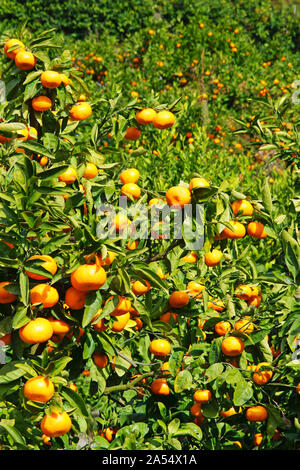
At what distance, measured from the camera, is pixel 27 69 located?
180 cm

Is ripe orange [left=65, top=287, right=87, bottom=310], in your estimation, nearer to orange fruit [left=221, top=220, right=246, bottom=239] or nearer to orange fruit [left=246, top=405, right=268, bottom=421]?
orange fruit [left=221, top=220, right=246, bottom=239]

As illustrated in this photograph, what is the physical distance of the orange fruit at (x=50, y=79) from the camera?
1.72 metres

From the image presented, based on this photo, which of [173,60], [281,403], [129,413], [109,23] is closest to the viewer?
[281,403]

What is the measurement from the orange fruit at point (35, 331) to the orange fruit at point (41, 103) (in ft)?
2.71

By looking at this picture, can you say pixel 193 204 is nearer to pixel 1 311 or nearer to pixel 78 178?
pixel 78 178

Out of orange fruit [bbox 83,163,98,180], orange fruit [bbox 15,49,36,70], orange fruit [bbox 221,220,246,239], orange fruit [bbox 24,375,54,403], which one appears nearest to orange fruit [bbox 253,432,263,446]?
orange fruit [bbox 221,220,246,239]

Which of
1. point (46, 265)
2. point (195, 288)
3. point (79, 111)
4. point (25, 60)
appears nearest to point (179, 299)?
point (195, 288)

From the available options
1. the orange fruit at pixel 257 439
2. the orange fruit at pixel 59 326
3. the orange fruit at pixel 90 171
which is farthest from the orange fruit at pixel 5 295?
the orange fruit at pixel 257 439

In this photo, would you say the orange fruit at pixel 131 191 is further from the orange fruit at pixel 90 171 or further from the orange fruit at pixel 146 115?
the orange fruit at pixel 146 115

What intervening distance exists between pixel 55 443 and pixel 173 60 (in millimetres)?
6272

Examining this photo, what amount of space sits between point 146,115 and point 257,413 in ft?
4.01

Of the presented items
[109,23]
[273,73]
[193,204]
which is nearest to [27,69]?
[193,204]

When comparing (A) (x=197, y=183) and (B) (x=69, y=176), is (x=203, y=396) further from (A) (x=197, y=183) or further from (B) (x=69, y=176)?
(B) (x=69, y=176)

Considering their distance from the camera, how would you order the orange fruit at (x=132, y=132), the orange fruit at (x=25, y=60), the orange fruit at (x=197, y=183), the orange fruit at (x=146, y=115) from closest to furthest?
the orange fruit at (x=197, y=183), the orange fruit at (x=25, y=60), the orange fruit at (x=146, y=115), the orange fruit at (x=132, y=132)
